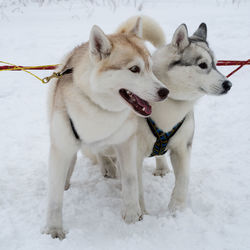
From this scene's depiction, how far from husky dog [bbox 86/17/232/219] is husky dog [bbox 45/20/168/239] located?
0.85 feet

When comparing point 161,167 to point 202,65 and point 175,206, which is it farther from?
point 202,65

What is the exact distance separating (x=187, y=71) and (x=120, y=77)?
740mm

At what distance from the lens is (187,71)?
2.82 m

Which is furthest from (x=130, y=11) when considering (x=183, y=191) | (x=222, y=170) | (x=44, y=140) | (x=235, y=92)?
(x=183, y=191)

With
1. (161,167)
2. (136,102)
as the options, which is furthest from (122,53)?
(161,167)

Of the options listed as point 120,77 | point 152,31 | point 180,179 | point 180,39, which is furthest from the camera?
point 152,31

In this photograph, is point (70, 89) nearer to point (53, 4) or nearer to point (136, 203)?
point (136, 203)

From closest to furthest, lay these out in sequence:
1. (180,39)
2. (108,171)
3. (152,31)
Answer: (180,39), (152,31), (108,171)

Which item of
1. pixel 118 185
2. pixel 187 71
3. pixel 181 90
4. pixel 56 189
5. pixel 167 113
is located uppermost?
pixel 187 71

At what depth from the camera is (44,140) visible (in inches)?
181

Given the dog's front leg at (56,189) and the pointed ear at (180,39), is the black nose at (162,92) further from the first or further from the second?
the dog's front leg at (56,189)

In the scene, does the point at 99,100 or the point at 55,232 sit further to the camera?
the point at 55,232

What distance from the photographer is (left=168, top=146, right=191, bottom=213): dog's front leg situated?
9.75ft

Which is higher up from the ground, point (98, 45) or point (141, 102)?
point (98, 45)
